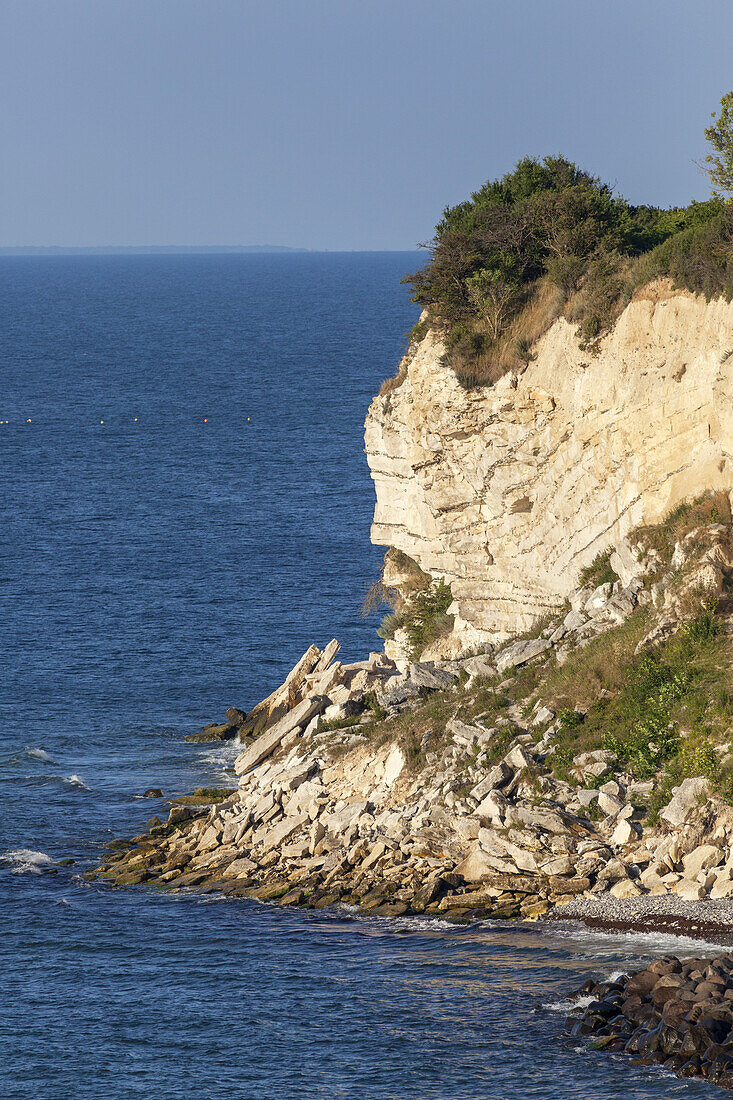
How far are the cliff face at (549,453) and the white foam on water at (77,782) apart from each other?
17.4m

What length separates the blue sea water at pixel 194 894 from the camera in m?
34.0

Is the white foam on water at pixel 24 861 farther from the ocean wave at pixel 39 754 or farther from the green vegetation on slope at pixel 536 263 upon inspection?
the green vegetation on slope at pixel 536 263

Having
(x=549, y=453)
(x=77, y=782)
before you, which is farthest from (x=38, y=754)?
(x=549, y=453)

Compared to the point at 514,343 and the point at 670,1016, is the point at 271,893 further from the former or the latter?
the point at 514,343

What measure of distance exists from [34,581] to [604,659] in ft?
179

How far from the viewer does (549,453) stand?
54.0 m

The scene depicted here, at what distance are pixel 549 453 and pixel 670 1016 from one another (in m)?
26.3

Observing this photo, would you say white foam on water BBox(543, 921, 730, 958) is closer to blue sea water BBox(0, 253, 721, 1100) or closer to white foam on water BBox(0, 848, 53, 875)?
blue sea water BBox(0, 253, 721, 1100)

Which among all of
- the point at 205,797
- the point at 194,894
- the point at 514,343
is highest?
the point at 514,343

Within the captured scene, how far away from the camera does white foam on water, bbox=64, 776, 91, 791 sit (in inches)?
2378

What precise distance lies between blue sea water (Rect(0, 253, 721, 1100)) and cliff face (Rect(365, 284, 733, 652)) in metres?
14.8

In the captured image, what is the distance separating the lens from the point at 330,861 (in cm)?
4628

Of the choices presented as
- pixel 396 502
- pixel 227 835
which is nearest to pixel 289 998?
pixel 227 835

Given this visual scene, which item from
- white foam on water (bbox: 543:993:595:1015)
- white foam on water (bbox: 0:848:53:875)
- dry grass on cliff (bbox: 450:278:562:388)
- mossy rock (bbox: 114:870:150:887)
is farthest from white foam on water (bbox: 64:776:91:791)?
white foam on water (bbox: 543:993:595:1015)
